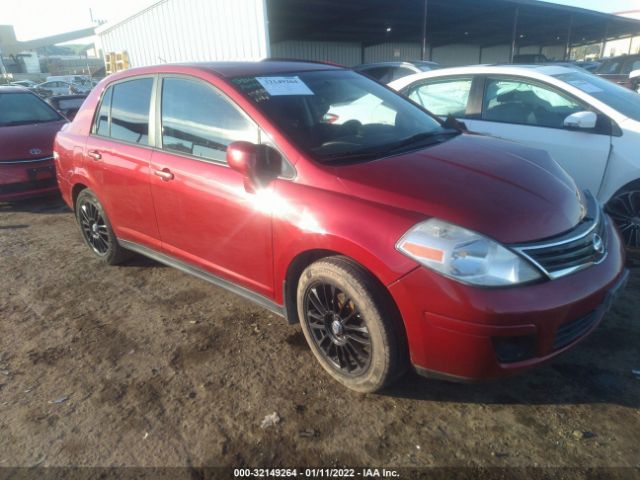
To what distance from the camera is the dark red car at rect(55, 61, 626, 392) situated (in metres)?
2.00

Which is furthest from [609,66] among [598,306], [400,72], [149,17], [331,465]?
[331,465]

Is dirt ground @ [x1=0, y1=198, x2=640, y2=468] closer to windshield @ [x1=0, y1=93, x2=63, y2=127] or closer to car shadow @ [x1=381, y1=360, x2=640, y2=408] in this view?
car shadow @ [x1=381, y1=360, x2=640, y2=408]

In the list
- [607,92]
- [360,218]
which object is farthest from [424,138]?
[607,92]

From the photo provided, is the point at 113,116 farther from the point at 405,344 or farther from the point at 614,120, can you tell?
the point at 614,120

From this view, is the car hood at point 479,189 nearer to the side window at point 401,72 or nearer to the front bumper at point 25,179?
the front bumper at point 25,179

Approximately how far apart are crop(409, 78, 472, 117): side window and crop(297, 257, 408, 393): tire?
313 centimetres

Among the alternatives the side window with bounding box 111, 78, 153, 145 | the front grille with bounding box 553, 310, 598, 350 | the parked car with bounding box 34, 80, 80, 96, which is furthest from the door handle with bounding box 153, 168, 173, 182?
the parked car with bounding box 34, 80, 80, 96

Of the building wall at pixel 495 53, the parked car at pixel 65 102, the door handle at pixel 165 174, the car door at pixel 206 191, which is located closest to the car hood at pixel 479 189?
the car door at pixel 206 191

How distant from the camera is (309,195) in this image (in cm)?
237

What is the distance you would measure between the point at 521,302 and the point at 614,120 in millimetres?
2754

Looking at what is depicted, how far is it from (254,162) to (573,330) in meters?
1.78

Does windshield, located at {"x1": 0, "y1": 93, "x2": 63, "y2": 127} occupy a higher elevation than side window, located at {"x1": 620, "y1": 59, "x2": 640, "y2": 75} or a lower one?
higher

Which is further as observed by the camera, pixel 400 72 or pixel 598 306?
pixel 400 72

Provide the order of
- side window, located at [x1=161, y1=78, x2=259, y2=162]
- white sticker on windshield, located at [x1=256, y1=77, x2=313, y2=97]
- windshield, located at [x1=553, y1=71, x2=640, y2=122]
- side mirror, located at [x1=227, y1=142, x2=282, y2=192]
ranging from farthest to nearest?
windshield, located at [x1=553, y1=71, x2=640, y2=122] < white sticker on windshield, located at [x1=256, y1=77, x2=313, y2=97] < side window, located at [x1=161, y1=78, x2=259, y2=162] < side mirror, located at [x1=227, y1=142, x2=282, y2=192]
